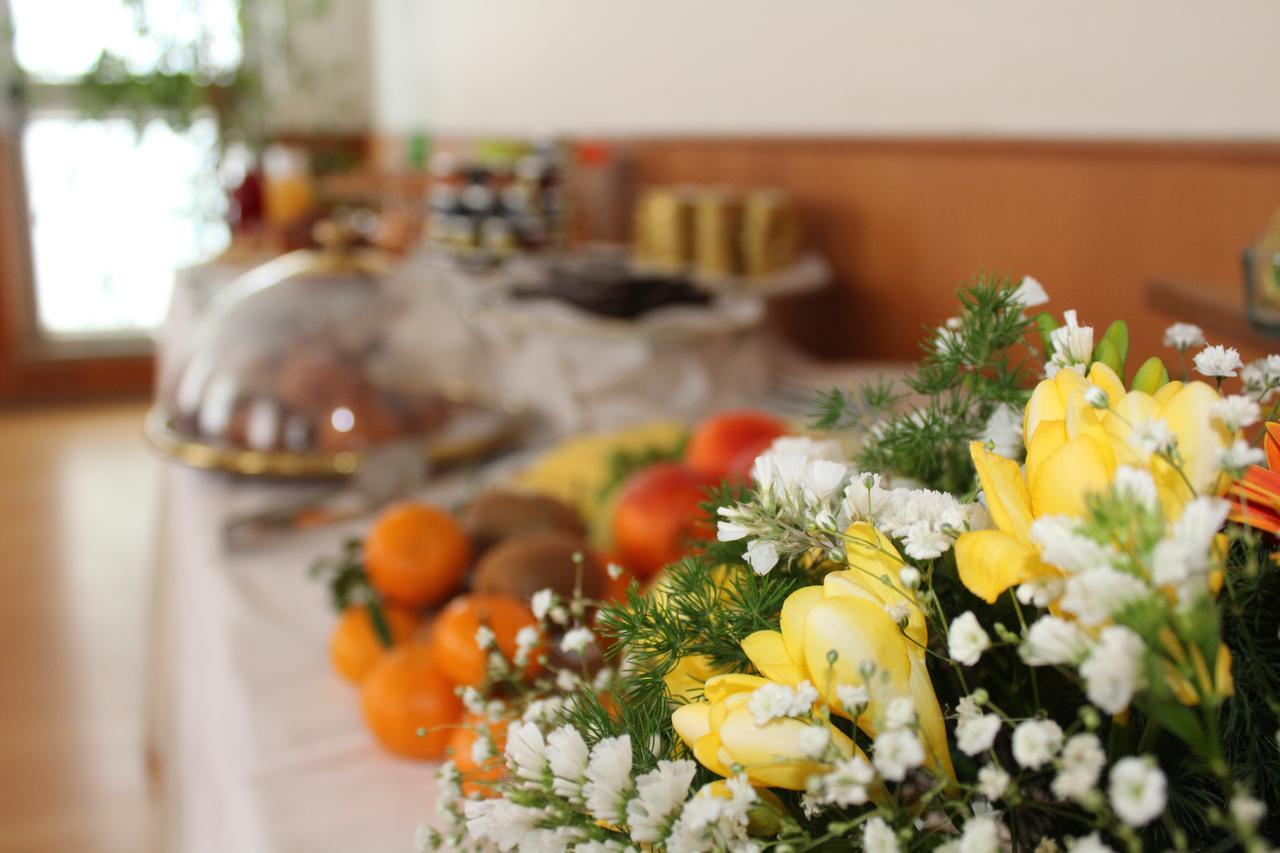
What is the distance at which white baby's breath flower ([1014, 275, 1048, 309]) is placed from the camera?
338mm

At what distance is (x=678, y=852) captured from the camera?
0.86ft

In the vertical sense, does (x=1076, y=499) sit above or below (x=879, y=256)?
above

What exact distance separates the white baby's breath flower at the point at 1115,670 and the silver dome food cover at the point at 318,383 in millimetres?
892

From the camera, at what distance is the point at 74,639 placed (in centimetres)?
226

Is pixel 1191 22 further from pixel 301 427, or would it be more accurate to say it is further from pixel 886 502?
pixel 886 502

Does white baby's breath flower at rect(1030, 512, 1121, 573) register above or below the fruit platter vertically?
above

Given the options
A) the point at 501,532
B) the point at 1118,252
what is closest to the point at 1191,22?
the point at 1118,252

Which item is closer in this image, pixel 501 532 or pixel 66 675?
pixel 501 532

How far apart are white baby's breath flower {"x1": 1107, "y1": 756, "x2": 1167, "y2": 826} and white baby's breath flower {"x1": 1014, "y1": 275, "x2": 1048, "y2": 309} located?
17 cm

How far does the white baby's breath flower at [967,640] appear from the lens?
0.23 meters

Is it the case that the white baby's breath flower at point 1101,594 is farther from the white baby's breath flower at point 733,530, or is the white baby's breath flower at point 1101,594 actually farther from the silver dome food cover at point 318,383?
the silver dome food cover at point 318,383

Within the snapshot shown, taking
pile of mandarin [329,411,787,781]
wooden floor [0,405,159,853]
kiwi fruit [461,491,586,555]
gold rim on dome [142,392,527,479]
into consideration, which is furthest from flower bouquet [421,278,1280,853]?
wooden floor [0,405,159,853]

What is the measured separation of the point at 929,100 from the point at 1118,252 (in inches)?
17.5

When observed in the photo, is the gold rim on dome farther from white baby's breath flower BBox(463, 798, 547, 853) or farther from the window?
the window
